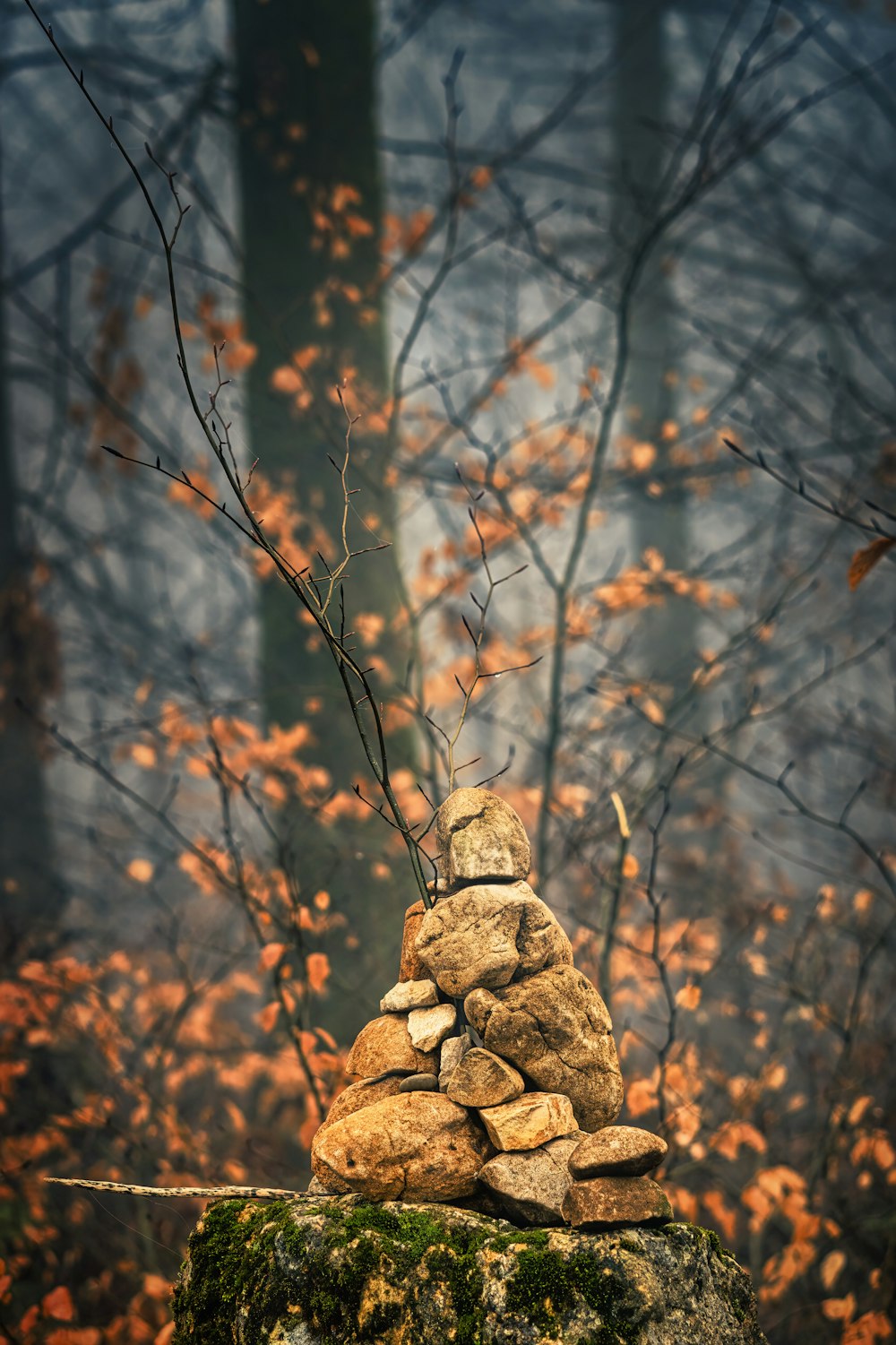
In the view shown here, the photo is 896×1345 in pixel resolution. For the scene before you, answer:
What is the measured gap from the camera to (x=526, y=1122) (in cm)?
183

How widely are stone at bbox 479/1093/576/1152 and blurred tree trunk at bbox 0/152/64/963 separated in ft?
21.2

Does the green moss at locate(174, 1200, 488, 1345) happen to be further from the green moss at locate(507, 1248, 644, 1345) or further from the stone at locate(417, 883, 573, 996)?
the stone at locate(417, 883, 573, 996)

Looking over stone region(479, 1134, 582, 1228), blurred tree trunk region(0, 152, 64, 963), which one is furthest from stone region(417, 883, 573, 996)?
blurred tree trunk region(0, 152, 64, 963)

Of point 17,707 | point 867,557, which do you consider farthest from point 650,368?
point 867,557

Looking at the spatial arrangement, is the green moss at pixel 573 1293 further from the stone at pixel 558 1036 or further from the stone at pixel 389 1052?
the stone at pixel 389 1052

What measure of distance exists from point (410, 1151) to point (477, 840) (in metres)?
0.69

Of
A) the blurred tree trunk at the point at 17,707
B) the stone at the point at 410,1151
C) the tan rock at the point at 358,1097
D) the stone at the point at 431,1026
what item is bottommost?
the stone at the point at 410,1151

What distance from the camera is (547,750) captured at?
4.02 meters

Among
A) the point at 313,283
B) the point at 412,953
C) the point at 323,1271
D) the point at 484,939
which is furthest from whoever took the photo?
the point at 313,283

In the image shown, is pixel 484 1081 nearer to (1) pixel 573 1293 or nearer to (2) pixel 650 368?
(1) pixel 573 1293

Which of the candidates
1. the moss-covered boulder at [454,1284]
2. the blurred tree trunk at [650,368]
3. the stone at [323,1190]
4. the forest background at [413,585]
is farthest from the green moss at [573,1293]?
the blurred tree trunk at [650,368]

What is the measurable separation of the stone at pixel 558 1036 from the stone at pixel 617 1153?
0.17 m

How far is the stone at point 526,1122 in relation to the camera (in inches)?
71.4

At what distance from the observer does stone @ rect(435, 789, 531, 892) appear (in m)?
2.01
